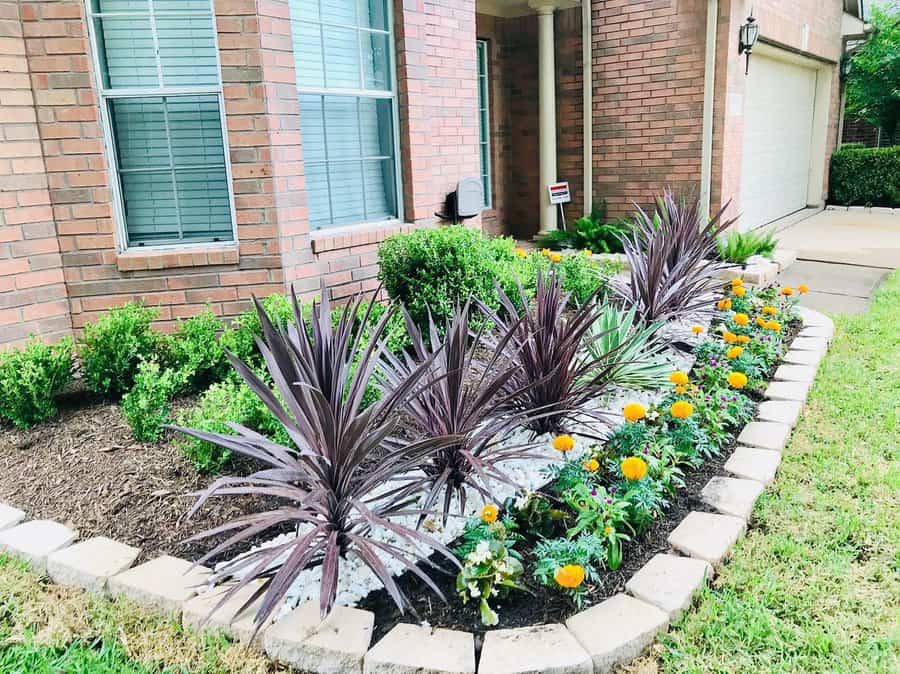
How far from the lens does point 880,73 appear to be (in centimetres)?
1358

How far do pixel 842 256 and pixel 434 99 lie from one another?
222 inches

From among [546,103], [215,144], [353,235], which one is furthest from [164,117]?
[546,103]

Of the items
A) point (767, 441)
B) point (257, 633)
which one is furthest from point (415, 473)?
point (767, 441)

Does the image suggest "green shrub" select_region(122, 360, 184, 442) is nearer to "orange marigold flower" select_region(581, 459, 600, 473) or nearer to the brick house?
the brick house

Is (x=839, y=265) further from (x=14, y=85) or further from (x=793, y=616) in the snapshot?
(x=14, y=85)

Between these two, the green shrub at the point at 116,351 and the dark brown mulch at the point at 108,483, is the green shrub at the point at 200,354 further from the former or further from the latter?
the dark brown mulch at the point at 108,483

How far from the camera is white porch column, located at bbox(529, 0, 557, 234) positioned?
Result: 8258mm

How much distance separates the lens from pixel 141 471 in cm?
316

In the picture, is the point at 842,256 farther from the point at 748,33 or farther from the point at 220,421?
the point at 220,421

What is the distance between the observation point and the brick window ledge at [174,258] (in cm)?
458

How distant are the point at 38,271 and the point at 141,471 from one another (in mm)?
2056

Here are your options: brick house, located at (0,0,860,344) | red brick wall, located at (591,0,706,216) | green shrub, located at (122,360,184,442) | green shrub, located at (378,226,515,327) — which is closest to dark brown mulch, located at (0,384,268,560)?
green shrub, located at (122,360,184,442)

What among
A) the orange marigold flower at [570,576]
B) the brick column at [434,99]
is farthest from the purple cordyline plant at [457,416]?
the brick column at [434,99]

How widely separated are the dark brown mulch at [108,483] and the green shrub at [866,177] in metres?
14.1
